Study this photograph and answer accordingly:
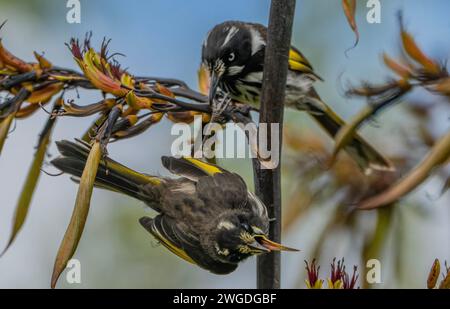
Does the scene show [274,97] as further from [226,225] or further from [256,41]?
[256,41]

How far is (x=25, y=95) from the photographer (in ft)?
4.84

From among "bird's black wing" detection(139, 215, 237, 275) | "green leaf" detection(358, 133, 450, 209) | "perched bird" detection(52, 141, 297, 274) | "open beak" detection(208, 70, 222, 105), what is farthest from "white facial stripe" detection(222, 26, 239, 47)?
"green leaf" detection(358, 133, 450, 209)

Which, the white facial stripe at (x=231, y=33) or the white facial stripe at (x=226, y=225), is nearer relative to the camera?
the white facial stripe at (x=226, y=225)

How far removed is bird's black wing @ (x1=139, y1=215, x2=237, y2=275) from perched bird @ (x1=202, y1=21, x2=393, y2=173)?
0.45 metres

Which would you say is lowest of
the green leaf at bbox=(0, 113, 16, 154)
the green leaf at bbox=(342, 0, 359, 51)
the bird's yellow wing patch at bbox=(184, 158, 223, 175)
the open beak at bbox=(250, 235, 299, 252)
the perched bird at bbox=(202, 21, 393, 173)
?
the open beak at bbox=(250, 235, 299, 252)

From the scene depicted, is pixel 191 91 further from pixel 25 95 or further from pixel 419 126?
pixel 419 126

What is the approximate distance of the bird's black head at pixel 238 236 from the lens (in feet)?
4.64

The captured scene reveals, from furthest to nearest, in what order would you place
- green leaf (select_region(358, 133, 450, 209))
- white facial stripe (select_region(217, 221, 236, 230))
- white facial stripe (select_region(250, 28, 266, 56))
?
white facial stripe (select_region(250, 28, 266, 56)), white facial stripe (select_region(217, 221, 236, 230)), green leaf (select_region(358, 133, 450, 209))

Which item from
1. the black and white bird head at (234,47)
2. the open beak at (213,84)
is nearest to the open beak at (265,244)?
the open beak at (213,84)

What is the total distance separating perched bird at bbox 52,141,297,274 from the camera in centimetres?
154

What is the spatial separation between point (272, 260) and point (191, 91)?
41cm

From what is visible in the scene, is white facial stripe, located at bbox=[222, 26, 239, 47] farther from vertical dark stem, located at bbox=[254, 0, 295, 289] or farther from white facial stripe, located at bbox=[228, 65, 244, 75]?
vertical dark stem, located at bbox=[254, 0, 295, 289]

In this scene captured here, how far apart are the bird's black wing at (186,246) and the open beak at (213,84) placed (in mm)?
283

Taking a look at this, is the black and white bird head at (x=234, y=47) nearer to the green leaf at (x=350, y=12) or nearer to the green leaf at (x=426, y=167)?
the green leaf at (x=350, y=12)
